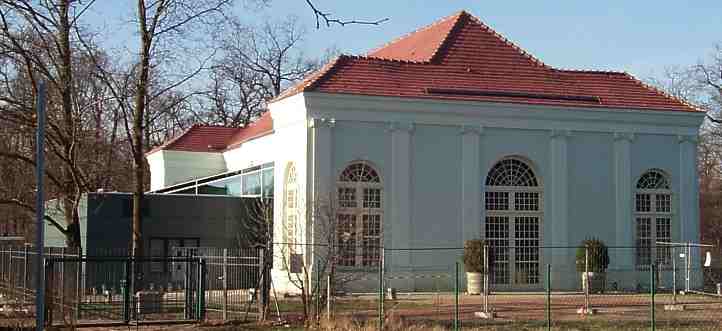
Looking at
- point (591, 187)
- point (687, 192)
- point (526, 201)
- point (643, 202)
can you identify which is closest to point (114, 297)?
point (526, 201)

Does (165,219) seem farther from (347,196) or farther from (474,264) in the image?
(474,264)

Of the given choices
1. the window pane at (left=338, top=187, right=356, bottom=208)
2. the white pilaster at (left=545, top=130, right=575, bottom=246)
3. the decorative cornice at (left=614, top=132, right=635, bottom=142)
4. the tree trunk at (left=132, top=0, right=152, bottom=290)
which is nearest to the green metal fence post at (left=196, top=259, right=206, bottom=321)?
the tree trunk at (left=132, top=0, right=152, bottom=290)

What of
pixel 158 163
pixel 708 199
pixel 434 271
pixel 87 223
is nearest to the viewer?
pixel 434 271

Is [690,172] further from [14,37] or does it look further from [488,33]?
[14,37]

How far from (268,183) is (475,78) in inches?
336

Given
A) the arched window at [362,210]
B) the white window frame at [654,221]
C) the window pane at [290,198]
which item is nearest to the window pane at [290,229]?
the window pane at [290,198]

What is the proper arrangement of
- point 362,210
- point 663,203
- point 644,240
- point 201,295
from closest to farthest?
1. point 201,295
2. point 362,210
3. point 644,240
4. point 663,203

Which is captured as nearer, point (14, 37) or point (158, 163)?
point (14, 37)

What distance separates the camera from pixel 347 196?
1407 inches

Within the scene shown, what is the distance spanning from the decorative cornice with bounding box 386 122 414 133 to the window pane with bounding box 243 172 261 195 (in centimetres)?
744

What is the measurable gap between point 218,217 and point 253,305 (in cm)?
1355

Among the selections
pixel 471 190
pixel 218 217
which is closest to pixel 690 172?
pixel 471 190

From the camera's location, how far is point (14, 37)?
28375mm

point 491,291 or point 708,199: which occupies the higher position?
point 708,199
